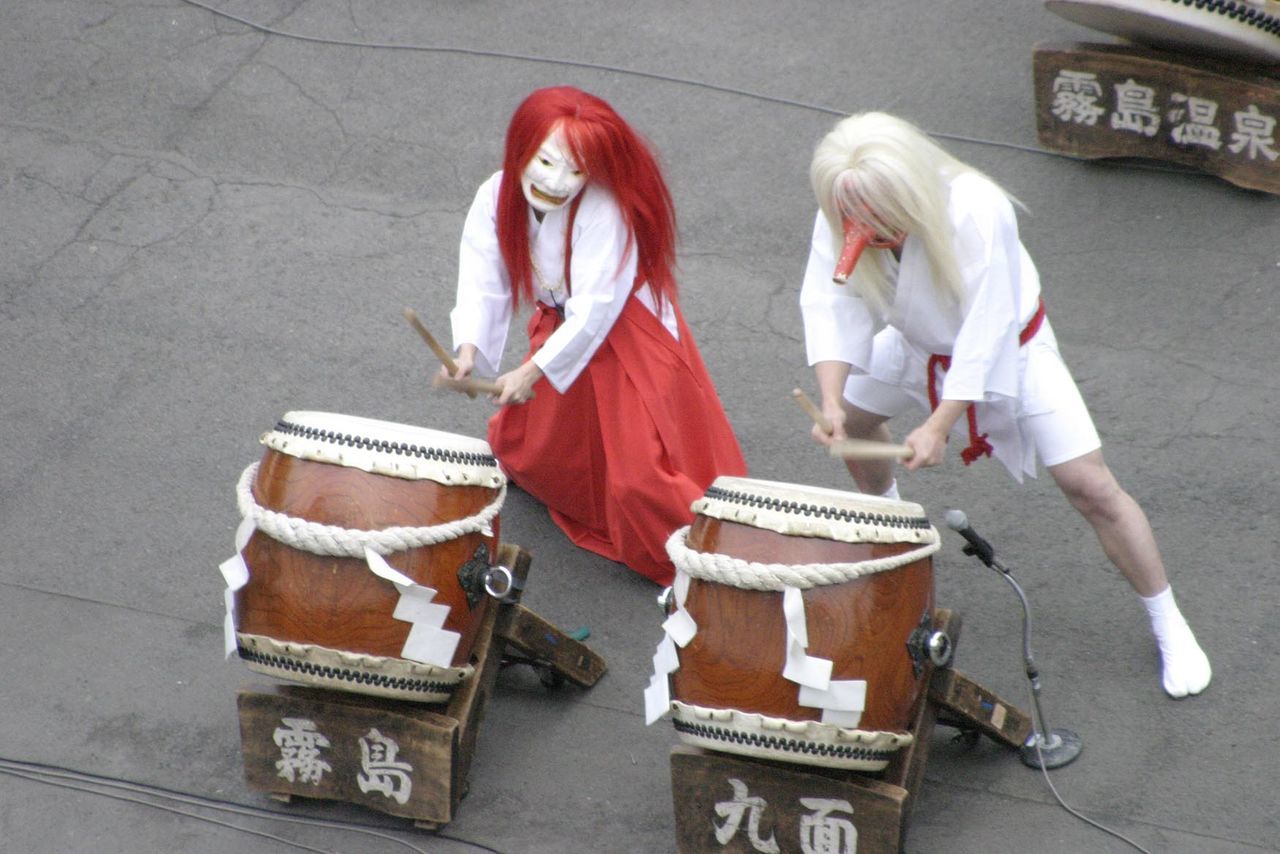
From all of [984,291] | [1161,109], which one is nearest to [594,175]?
[984,291]

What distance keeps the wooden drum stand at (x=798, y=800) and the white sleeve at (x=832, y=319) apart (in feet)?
1.91

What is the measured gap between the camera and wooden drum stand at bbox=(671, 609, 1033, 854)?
245 cm

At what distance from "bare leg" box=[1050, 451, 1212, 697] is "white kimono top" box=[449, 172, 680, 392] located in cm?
96

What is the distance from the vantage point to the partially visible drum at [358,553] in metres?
2.50

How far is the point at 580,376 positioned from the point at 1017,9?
2840mm

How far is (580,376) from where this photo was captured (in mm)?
3275

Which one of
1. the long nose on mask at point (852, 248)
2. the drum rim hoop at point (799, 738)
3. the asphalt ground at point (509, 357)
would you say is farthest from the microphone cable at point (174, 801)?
the long nose on mask at point (852, 248)

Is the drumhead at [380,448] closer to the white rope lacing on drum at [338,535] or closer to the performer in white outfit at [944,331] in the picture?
the white rope lacing on drum at [338,535]

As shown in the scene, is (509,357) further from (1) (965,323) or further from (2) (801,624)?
(2) (801,624)

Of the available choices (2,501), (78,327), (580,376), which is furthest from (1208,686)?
(78,327)

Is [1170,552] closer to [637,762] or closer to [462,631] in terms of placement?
[637,762]

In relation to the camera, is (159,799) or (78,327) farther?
(78,327)

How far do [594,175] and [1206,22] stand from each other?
2.06 meters

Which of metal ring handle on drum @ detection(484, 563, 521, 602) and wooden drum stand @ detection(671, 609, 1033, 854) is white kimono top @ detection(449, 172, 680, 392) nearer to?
metal ring handle on drum @ detection(484, 563, 521, 602)
